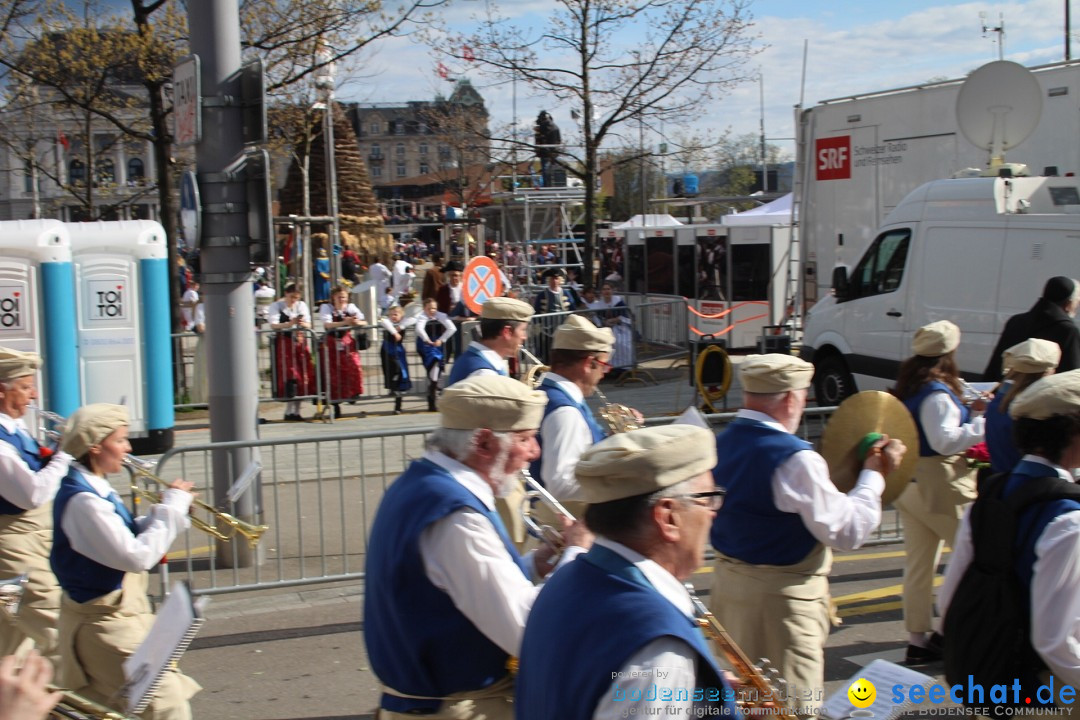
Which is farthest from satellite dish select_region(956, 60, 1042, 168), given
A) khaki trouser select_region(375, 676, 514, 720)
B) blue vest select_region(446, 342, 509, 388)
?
khaki trouser select_region(375, 676, 514, 720)

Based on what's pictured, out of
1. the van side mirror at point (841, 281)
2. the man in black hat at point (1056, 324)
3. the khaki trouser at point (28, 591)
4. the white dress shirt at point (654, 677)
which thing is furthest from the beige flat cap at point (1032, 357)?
the van side mirror at point (841, 281)

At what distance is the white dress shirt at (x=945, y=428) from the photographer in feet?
19.6

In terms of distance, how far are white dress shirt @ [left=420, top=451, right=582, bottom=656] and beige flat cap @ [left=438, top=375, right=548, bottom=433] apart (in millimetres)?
322

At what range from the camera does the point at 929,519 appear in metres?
6.17

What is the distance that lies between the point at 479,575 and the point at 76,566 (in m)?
2.16

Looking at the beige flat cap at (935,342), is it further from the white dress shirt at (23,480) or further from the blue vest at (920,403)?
the white dress shirt at (23,480)

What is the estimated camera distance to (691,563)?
8.46 ft

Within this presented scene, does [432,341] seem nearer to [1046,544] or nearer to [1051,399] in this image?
[1051,399]

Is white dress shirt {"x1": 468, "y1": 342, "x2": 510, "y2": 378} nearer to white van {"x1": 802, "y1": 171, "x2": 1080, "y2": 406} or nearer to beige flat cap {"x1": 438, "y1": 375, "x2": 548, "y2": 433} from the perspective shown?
beige flat cap {"x1": 438, "y1": 375, "x2": 548, "y2": 433}

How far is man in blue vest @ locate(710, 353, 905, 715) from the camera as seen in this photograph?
159 inches

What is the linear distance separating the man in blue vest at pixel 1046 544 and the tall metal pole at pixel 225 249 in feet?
18.2

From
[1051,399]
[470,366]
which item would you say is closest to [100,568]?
[470,366]

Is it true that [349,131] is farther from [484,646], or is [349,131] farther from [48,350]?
[484,646]

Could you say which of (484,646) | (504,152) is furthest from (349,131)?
(484,646)
